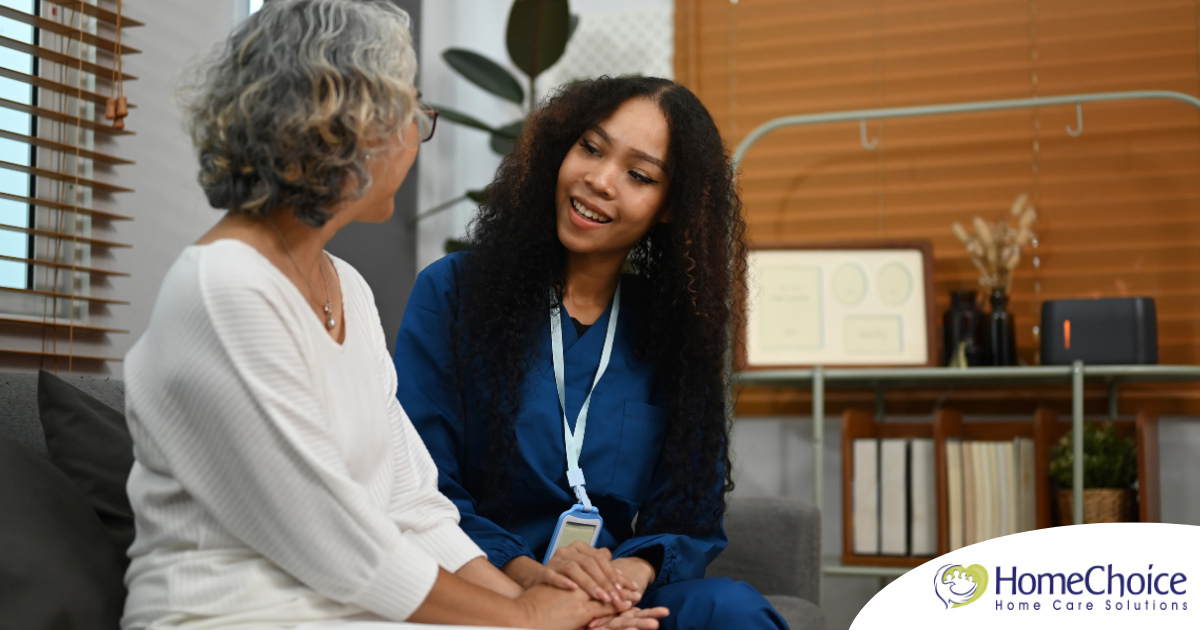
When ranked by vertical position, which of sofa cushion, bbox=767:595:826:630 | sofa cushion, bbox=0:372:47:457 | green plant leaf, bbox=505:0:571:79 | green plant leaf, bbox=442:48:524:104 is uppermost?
green plant leaf, bbox=505:0:571:79

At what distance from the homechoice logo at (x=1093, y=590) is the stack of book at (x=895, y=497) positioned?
168 cm

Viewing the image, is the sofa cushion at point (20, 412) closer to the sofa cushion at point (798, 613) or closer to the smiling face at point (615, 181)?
the smiling face at point (615, 181)

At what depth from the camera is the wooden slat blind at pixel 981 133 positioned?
2.84m

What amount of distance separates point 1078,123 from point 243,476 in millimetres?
2658

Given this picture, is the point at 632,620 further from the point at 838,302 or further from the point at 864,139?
the point at 864,139

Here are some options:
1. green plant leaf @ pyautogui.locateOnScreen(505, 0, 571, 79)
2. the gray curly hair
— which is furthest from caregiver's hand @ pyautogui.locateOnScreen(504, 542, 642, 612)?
green plant leaf @ pyautogui.locateOnScreen(505, 0, 571, 79)

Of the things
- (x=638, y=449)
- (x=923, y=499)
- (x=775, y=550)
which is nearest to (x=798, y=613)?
(x=775, y=550)

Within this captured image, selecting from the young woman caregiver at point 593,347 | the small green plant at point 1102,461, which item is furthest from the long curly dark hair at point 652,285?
the small green plant at point 1102,461

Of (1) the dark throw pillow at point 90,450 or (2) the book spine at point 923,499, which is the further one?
(2) the book spine at point 923,499

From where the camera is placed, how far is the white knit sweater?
2.84 ft

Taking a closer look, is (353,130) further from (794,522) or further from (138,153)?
(794,522)

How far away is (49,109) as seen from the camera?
5.61 feet

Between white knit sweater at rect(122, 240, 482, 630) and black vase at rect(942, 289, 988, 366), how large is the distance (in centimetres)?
217

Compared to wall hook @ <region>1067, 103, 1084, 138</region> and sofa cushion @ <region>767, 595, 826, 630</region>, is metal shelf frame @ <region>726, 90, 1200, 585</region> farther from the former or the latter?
sofa cushion @ <region>767, 595, 826, 630</region>
